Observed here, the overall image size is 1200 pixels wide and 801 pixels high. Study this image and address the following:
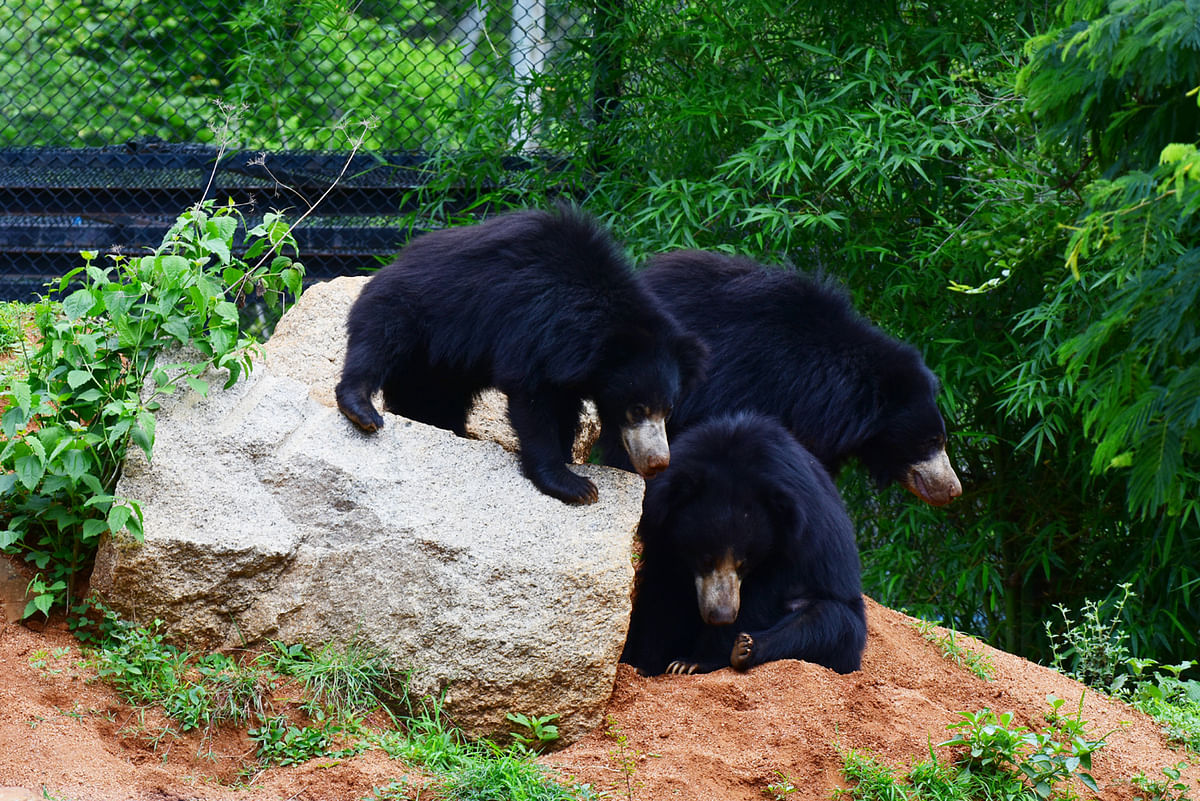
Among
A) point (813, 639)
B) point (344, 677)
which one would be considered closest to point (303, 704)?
point (344, 677)

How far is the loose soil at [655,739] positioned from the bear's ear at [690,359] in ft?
2.89

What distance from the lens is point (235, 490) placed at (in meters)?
3.15

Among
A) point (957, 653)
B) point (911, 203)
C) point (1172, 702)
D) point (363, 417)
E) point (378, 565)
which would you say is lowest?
point (1172, 702)

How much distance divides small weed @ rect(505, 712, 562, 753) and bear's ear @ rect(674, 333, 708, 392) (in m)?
1.14

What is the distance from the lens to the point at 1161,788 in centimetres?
309

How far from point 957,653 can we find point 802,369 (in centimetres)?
119

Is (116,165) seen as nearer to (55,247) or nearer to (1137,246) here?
(55,247)

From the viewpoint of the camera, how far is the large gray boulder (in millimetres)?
2988

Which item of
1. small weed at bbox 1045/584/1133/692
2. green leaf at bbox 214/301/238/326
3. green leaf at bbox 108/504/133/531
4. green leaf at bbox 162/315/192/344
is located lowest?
small weed at bbox 1045/584/1133/692

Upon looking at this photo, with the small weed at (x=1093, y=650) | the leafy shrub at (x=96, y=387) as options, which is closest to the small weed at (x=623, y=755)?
the leafy shrub at (x=96, y=387)

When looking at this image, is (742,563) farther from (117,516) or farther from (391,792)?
(117,516)

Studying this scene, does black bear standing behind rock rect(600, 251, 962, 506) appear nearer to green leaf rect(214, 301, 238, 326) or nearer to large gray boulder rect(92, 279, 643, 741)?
large gray boulder rect(92, 279, 643, 741)

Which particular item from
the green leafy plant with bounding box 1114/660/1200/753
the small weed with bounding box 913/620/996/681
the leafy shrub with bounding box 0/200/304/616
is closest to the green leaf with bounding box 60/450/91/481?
the leafy shrub with bounding box 0/200/304/616

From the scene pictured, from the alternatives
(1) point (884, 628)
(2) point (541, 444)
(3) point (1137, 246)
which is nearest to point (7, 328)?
(2) point (541, 444)
